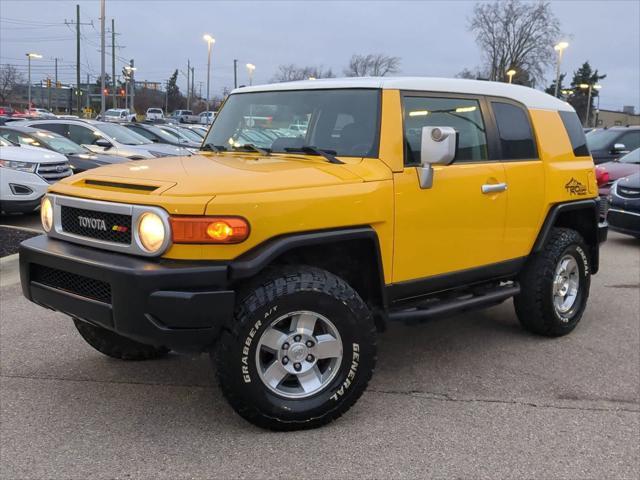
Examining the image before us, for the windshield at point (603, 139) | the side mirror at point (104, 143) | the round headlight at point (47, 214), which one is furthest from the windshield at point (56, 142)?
the windshield at point (603, 139)

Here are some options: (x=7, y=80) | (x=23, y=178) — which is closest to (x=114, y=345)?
(x=23, y=178)

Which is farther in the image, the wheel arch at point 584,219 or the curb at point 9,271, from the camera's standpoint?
the curb at point 9,271

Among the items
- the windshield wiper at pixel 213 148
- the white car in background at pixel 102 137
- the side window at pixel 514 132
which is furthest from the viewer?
the white car in background at pixel 102 137

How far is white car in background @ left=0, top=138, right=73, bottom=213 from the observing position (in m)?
9.28

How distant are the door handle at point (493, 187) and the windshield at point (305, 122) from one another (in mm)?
935

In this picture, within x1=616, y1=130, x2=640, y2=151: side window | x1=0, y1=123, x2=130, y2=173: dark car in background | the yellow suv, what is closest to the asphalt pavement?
the yellow suv

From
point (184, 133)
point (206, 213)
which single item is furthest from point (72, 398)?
point (184, 133)

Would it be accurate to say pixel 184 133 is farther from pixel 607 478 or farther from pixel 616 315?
pixel 607 478

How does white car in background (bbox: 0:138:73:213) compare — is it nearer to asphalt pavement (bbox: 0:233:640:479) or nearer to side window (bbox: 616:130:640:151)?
asphalt pavement (bbox: 0:233:640:479)

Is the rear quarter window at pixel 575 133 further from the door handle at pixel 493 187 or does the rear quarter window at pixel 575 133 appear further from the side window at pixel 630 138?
the side window at pixel 630 138

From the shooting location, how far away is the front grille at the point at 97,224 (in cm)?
316

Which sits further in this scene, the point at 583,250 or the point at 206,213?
the point at 583,250

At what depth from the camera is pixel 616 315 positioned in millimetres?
5746

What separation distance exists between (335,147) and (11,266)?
4764 millimetres
